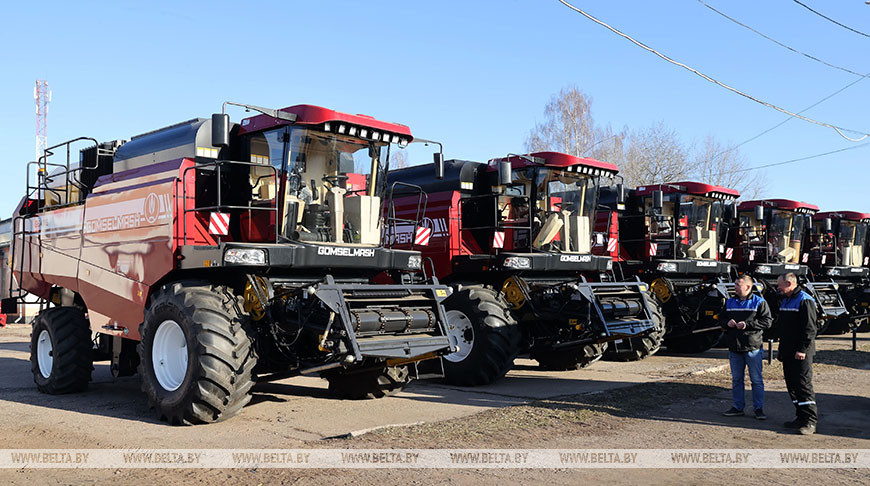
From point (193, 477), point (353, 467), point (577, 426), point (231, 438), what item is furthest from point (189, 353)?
point (577, 426)

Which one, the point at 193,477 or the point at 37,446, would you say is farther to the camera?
the point at 37,446

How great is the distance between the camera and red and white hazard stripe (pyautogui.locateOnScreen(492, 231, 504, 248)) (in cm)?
1170

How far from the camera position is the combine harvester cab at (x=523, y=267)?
10562 mm

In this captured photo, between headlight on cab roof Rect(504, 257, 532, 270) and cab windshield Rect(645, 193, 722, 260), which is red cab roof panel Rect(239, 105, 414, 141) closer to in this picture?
headlight on cab roof Rect(504, 257, 532, 270)

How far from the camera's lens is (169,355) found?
26.1 ft

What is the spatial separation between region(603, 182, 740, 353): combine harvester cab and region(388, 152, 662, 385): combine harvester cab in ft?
5.84

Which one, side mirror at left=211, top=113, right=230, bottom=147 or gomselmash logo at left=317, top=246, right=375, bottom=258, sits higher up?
side mirror at left=211, top=113, right=230, bottom=147

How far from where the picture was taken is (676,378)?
11.1 m

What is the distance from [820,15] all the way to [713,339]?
8.84 metres

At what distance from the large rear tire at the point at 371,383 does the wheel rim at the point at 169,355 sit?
1.86 meters

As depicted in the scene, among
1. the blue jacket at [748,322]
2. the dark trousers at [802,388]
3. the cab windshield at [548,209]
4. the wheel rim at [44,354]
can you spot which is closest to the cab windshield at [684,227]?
the cab windshield at [548,209]

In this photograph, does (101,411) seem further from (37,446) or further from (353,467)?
(353,467)

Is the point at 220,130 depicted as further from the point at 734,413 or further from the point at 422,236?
the point at 734,413

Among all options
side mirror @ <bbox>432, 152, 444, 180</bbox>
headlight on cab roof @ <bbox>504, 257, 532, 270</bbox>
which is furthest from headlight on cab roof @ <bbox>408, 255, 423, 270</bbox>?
headlight on cab roof @ <bbox>504, 257, 532, 270</bbox>
